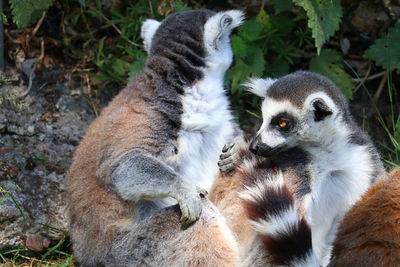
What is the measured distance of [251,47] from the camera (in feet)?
16.5

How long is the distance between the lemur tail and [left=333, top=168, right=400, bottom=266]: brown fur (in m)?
0.22

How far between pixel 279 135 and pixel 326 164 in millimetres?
374

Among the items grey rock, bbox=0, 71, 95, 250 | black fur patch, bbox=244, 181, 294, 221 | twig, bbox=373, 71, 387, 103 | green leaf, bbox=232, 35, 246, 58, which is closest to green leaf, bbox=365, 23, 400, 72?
twig, bbox=373, 71, 387, 103

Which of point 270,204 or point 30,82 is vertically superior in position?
point 270,204

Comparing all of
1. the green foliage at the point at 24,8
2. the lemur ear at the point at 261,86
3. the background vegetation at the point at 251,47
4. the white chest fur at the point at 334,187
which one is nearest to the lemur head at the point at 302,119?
the white chest fur at the point at 334,187

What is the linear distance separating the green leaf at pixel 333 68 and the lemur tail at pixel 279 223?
208 centimetres

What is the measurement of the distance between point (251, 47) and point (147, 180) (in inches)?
81.0

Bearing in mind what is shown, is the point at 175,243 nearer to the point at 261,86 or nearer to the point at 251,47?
the point at 261,86

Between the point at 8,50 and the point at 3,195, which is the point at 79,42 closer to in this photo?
the point at 8,50

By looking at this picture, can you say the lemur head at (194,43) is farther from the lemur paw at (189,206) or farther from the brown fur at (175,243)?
the brown fur at (175,243)

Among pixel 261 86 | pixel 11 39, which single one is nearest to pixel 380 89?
pixel 261 86

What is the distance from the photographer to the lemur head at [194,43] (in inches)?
164

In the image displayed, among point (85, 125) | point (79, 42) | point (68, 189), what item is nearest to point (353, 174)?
point (68, 189)

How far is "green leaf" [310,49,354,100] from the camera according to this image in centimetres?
498
